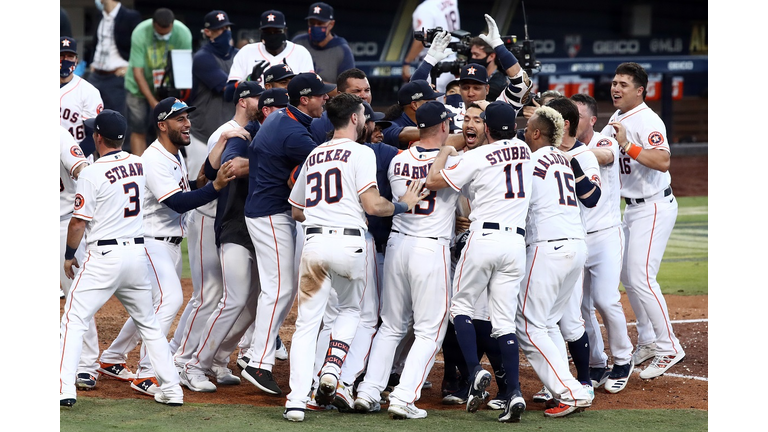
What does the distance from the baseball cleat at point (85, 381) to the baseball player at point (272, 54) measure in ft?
9.92

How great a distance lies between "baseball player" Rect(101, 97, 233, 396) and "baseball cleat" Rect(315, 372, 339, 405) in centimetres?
100

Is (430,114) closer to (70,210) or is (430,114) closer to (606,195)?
(606,195)

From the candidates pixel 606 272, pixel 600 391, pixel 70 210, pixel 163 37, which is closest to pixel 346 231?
pixel 606 272

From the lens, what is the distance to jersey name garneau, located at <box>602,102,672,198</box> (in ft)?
19.9

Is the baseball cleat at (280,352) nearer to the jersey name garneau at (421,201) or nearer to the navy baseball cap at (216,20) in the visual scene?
the jersey name garneau at (421,201)

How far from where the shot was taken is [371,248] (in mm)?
5312

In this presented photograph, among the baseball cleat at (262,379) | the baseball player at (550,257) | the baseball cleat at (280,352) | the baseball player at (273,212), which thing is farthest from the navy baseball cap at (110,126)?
the baseball player at (550,257)

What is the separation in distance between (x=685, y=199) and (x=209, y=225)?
1134 cm

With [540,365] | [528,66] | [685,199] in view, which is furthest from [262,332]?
[685,199]

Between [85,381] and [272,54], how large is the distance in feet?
11.1

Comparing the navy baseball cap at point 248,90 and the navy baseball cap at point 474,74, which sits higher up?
the navy baseball cap at point 474,74

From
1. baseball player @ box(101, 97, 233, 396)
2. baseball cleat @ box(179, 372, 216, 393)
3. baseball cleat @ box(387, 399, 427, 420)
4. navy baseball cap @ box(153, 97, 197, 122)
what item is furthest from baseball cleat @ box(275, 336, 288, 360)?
navy baseball cap @ box(153, 97, 197, 122)

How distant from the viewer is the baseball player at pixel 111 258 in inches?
195

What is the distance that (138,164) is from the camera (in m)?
5.12
